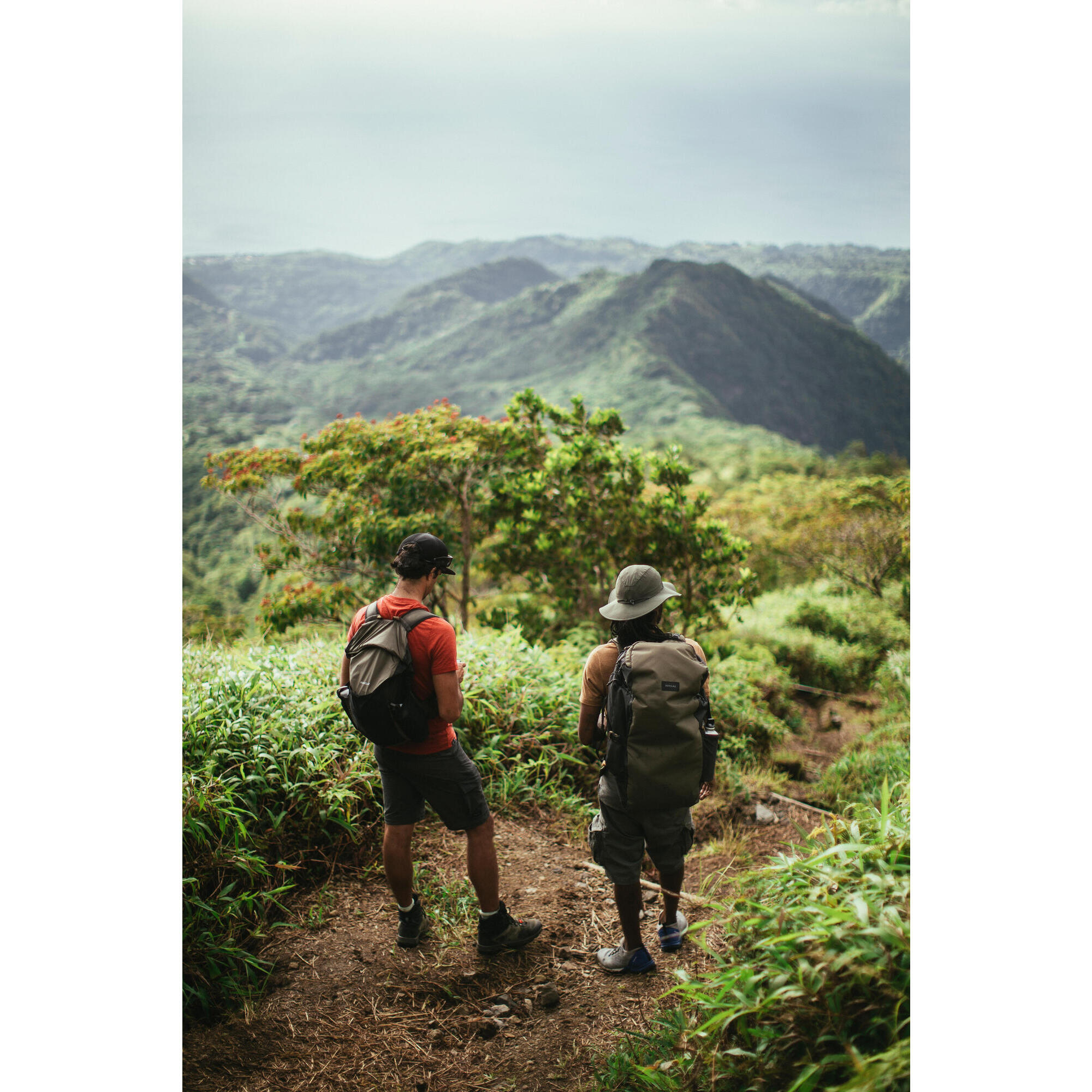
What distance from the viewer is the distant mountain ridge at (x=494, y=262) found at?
7294 cm

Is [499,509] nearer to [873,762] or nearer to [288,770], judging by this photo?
[288,770]

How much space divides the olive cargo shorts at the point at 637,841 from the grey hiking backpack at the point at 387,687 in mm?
713

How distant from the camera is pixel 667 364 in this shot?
58.4m

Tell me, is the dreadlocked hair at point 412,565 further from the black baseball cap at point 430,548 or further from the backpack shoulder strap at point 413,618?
the backpack shoulder strap at point 413,618

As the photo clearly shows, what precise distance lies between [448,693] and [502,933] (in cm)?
103

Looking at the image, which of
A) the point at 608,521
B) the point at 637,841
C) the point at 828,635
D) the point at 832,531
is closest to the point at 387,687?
the point at 637,841

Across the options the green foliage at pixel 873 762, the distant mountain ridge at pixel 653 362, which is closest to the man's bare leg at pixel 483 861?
the green foliage at pixel 873 762

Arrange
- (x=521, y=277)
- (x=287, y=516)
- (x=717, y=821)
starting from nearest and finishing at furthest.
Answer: (x=717, y=821) → (x=287, y=516) → (x=521, y=277)

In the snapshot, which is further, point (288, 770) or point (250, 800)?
point (288, 770)

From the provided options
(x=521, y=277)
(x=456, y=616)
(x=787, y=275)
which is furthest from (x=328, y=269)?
(x=456, y=616)

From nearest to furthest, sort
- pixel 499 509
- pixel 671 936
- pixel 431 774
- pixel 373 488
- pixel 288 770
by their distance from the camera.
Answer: pixel 431 774, pixel 671 936, pixel 288 770, pixel 499 509, pixel 373 488
